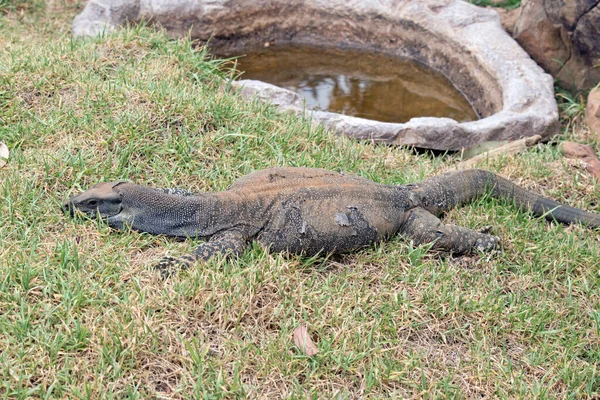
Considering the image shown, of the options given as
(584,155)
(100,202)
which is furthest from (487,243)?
(100,202)

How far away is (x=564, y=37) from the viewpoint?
8469mm

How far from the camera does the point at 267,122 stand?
642cm

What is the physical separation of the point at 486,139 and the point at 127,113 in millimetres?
3743

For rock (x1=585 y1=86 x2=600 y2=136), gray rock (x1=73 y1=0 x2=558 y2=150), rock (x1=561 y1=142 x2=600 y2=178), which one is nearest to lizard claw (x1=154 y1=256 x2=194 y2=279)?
gray rock (x1=73 y1=0 x2=558 y2=150)

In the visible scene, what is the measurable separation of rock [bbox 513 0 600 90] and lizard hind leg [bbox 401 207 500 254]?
3997 mm

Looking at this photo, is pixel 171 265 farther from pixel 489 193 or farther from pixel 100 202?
pixel 489 193

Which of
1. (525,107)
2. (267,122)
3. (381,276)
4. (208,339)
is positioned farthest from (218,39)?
(208,339)

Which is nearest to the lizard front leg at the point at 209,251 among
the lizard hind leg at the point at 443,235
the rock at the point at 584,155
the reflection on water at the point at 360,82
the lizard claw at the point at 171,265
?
the lizard claw at the point at 171,265

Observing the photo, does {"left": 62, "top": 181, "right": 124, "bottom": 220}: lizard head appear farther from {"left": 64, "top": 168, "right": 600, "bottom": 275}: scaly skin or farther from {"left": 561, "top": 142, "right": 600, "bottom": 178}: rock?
{"left": 561, "top": 142, "right": 600, "bottom": 178}: rock

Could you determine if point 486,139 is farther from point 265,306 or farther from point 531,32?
point 265,306

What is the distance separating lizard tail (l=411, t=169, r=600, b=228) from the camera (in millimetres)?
5594

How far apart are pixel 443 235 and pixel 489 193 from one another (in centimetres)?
85

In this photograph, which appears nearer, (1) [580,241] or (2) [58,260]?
(2) [58,260]

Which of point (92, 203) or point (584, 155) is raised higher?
point (92, 203)
